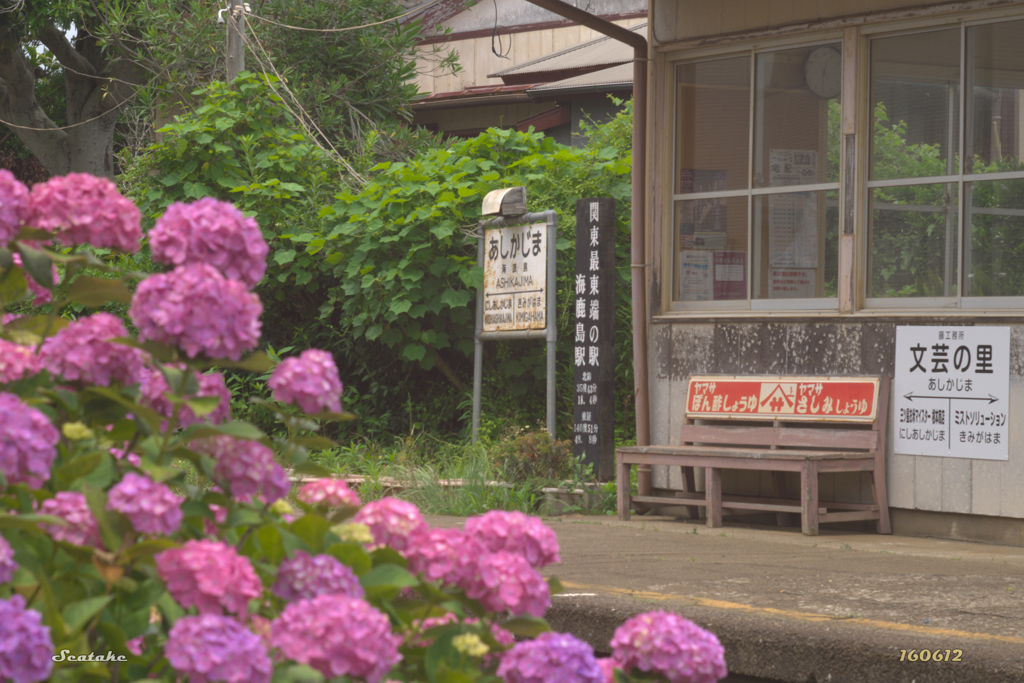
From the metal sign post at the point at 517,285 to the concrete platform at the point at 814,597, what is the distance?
2.15 metres

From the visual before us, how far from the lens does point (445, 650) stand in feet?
5.33

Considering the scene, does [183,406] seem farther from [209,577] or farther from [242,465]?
[209,577]

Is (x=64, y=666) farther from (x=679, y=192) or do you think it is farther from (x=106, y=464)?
(x=679, y=192)

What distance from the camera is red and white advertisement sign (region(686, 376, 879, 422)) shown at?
6684 mm

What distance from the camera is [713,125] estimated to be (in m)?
7.63

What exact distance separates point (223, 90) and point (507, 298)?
173 inches

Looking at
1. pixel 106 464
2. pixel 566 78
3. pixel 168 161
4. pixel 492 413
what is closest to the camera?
pixel 106 464

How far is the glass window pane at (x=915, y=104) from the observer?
6602 mm

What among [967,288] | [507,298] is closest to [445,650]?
[967,288]

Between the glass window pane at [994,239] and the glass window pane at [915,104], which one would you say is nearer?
the glass window pane at [994,239]

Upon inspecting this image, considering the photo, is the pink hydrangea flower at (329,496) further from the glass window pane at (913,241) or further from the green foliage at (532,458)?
the green foliage at (532,458)

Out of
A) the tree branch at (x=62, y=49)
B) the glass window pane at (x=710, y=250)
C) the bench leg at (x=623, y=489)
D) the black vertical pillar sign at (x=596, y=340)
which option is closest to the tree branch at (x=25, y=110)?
the tree branch at (x=62, y=49)

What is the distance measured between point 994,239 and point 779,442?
1.65m

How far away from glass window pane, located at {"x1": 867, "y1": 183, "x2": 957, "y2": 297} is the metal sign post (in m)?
2.37
